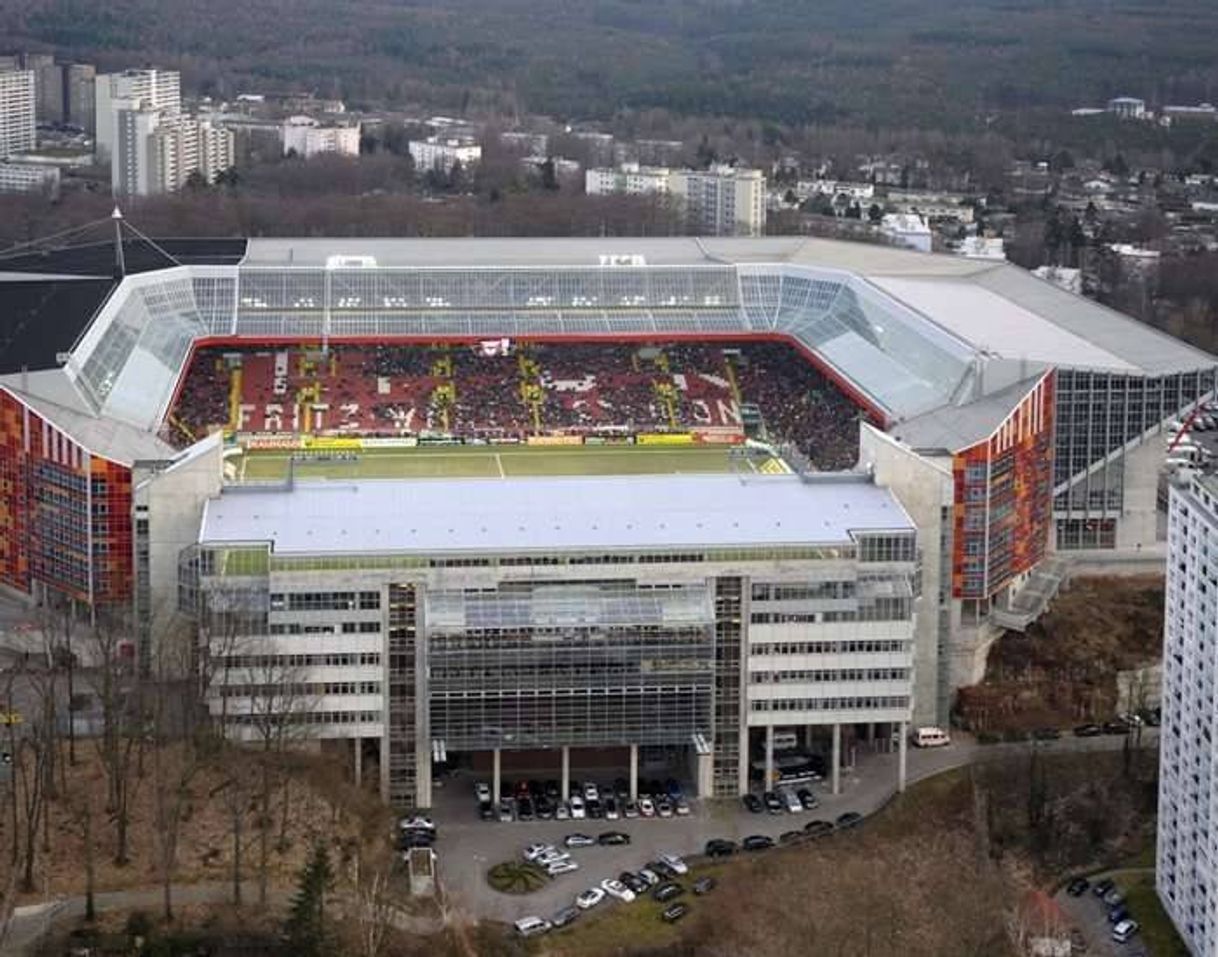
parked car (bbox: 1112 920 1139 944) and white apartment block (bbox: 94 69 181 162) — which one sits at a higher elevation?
white apartment block (bbox: 94 69 181 162)

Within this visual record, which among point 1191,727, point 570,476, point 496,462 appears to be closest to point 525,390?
point 496,462

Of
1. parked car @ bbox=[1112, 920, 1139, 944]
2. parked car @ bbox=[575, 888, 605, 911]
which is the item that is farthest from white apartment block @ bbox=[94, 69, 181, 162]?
parked car @ bbox=[1112, 920, 1139, 944]

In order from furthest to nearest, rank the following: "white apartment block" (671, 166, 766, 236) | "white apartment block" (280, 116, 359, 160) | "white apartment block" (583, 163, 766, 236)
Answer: "white apartment block" (280, 116, 359, 160) < "white apartment block" (583, 163, 766, 236) < "white apartment block" (671, 166, 766, 236)

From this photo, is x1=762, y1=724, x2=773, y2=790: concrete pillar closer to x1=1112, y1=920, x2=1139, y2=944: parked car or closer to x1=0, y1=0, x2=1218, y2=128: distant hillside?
x1=1112, y1=920, x2=1139, y2=944: parked car

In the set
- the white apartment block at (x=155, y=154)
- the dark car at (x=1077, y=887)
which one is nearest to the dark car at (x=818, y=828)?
the dark car at (x=1077, y=887)

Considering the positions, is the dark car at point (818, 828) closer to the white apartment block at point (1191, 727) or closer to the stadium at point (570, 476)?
the stadium at point (570, 476)

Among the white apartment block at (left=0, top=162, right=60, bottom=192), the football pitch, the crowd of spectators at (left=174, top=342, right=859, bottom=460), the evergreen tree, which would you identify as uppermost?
the white apartment block at (left=0, top=162, right=60, bottom=192)

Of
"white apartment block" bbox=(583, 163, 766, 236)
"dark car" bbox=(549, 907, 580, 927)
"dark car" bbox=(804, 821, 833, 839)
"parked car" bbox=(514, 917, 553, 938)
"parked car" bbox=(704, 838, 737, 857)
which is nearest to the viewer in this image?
"parked car" bbox=(514, 917, 553, 938)

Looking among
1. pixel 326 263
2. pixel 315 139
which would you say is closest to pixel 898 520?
pixel 326 263
